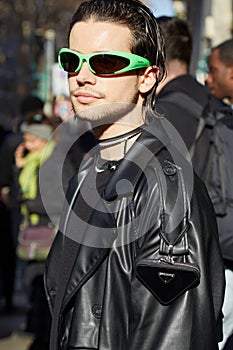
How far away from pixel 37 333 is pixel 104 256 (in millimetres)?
5106

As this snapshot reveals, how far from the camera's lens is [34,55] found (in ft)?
164

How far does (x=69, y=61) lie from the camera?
9.49 feet

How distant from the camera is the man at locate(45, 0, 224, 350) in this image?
2.46 meters

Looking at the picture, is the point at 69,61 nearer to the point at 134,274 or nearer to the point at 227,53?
the point at 134,274

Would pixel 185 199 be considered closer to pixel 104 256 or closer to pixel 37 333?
pixel 104 256

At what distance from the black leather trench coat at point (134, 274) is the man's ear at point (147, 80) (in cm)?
18

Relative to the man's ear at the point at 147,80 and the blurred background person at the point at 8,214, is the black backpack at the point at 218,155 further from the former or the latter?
the blurred background person at the point at 8,214

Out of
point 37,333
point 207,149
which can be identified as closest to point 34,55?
Result: point 37,333

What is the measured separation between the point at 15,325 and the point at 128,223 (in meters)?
6.81

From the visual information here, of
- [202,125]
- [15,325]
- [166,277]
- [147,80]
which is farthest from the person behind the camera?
[15,325]

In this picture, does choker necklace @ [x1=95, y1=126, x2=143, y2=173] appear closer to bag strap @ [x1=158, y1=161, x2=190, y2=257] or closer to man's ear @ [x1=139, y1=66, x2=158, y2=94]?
man's ear @ [x1=139, y1=66, x2=158, y2=94]

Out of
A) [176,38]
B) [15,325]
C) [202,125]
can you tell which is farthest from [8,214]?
[202,125]

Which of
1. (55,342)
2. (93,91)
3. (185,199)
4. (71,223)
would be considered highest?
(93,91)

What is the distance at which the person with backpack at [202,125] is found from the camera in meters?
3.84
